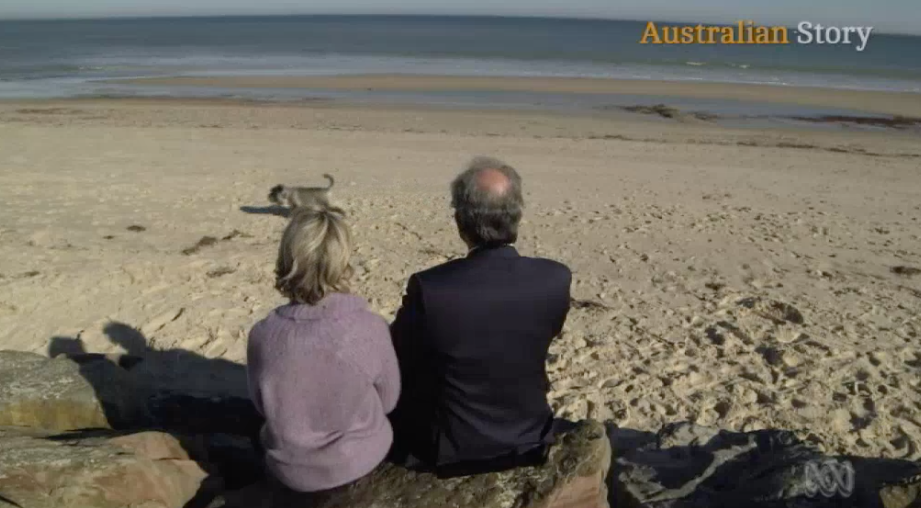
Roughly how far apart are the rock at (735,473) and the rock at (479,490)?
50 centimetres

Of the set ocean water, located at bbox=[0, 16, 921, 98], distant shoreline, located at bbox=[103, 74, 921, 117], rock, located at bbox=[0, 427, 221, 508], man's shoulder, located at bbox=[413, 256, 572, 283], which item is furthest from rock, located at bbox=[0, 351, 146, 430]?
distant shoreline, located at bbox=[103, 74, 921, 117]

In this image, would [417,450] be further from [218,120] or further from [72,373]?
[218,120]

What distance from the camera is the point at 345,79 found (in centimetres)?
3322

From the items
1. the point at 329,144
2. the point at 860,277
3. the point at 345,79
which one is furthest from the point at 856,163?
the point at 345,79

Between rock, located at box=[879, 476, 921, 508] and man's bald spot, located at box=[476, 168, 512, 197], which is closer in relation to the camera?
man's bald spot, located at box=[476, 168, 512, 197]

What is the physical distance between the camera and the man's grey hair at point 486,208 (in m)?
3.00

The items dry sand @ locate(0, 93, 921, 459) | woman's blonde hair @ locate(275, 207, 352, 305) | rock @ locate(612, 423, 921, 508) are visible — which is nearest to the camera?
woman's blonde hair @ locate(275, 207, 352, 305)

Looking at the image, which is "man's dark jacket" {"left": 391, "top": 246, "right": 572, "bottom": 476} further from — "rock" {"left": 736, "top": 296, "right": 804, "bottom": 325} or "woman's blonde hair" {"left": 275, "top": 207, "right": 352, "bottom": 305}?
"rock" {"left": 736, "top": 296, "right": 804, "bottom": 325}

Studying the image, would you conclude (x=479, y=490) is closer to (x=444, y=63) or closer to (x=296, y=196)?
(x=296, y=196)

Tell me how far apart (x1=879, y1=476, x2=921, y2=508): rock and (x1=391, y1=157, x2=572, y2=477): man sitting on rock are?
147cm

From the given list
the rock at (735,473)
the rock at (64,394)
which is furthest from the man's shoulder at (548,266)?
the rock at (64,394)

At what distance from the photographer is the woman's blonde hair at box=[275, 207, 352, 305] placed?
279 cm

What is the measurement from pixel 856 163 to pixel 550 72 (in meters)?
25.0

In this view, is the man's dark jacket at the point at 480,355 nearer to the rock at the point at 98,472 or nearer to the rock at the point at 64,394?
the rock at the point at 98,472
